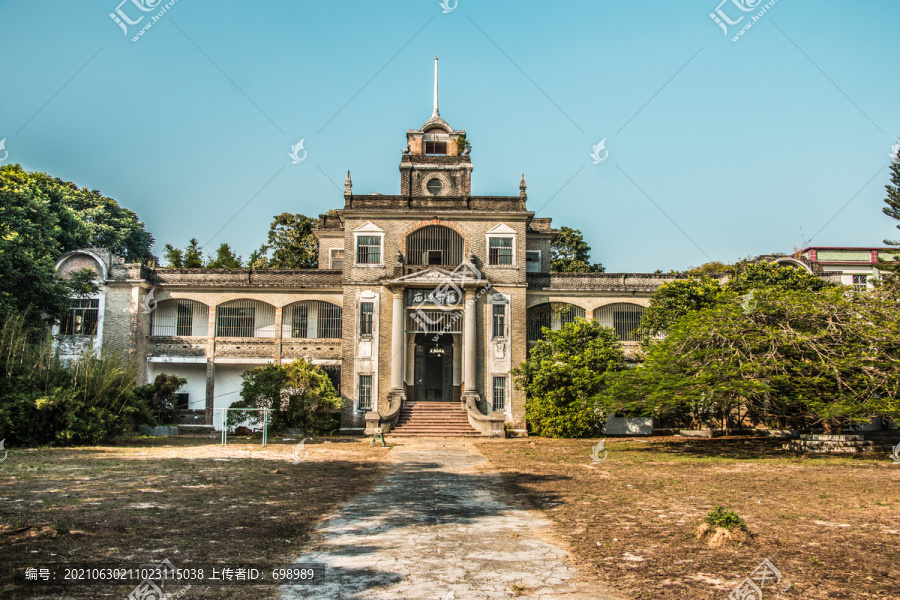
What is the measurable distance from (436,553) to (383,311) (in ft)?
69.5

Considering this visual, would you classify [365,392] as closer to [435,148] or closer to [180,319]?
[180,319]

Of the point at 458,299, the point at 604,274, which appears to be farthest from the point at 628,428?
the point at 458,299

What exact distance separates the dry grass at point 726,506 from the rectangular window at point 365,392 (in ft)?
37.4

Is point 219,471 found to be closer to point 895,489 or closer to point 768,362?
point 895,489

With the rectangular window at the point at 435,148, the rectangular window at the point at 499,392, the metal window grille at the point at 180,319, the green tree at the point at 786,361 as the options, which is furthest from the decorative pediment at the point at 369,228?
the green tree at the point at 786,361

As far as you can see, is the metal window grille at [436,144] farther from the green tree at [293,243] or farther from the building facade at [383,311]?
the green tree at [293,243]

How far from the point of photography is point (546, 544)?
7.46 meters

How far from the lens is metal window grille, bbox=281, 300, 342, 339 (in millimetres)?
30078

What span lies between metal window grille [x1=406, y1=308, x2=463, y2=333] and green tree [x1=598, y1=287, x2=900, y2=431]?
978 centimetres

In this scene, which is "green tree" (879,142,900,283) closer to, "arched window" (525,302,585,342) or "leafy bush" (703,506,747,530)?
"arched window" (525,302,585,342)

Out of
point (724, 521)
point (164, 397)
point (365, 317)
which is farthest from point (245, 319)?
point (724, 521)

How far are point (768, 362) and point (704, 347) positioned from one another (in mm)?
1677

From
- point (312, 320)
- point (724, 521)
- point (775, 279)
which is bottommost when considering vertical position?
point (724, 521)

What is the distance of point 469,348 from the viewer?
2723cm
